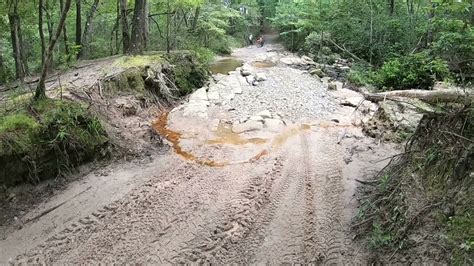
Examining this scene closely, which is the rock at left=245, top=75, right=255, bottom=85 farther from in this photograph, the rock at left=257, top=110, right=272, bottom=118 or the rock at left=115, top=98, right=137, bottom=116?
the rock at left=115, top=98, right=137, bottom=116

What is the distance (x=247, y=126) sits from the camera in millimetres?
8695

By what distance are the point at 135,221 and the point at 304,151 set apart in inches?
144

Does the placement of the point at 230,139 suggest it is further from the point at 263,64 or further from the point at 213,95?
the point at 263,64

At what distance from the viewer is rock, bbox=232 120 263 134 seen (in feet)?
28.1

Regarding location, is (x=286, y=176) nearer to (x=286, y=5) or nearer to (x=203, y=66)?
(x=203, y=66)

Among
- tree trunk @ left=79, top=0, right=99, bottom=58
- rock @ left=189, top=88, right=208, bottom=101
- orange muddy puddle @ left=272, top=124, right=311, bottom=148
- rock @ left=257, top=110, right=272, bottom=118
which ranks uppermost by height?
tree trunk @ left=79, top=0, right=99, bottom=58

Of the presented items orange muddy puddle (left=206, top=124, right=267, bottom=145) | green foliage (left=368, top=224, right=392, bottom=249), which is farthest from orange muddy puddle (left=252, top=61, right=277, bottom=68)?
green foliage (left=368, top=224, right=392, bottom=249)

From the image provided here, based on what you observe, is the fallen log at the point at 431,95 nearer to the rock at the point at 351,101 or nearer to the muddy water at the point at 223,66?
the rock at the point at 351,101

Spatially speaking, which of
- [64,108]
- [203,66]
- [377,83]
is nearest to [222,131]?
[64,108]

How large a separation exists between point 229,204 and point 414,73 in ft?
28.1

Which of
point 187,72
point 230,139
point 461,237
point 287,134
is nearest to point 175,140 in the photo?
point 230,139

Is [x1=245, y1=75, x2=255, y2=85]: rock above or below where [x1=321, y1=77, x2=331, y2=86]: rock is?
above

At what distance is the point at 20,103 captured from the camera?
6398 mm

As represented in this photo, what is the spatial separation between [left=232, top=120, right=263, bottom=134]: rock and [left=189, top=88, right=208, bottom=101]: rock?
2470mm
